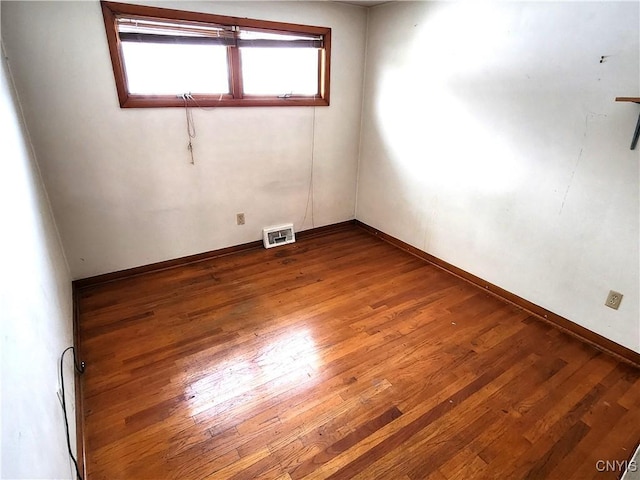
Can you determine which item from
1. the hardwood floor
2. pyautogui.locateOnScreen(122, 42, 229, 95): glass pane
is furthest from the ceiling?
the hardwood floor

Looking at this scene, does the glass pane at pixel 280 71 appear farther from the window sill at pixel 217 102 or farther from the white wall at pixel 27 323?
the white wall at pixel 27 323

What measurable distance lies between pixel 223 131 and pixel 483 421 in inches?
105

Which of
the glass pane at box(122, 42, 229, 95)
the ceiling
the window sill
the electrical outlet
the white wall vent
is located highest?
the ceiling

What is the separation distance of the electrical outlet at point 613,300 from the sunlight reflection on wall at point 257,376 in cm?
177

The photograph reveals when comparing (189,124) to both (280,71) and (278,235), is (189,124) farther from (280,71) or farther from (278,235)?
(278,235)

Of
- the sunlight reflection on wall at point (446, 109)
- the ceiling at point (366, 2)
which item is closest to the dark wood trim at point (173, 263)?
the sunlight reflection on wall at point (446, 109)

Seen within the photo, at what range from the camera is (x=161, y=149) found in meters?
2.69

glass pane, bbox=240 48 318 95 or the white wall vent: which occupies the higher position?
glass pane, bbox=240 48 318 95

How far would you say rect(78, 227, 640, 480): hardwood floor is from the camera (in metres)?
1.48

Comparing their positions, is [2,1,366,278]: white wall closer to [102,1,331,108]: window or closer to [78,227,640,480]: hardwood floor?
[102,1,331,108]: window

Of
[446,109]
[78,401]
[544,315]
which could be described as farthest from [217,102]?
[544,315]

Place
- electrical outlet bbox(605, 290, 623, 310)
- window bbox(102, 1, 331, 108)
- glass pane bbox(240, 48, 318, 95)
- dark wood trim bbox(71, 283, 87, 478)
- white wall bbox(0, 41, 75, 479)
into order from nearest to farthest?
white wall bbox(0, 41, 75, 479) < dark wood trim bbox(71, 283, 87, 478) < electrical outlet bbox(605, 290, 623, 310) < window bbox(102, 1, 331, 108) < glass pane bbox(240, 48, 318, 95)

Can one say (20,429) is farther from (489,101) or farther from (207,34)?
(489,101)

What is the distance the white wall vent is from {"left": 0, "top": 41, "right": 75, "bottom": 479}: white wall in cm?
170
